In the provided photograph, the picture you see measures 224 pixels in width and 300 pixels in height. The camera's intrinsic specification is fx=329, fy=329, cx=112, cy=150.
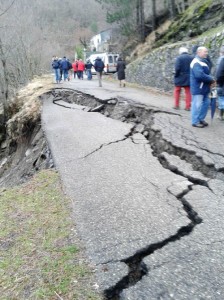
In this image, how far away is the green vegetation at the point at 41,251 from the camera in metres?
3.01

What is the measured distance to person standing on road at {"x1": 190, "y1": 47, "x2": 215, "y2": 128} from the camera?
724 cm

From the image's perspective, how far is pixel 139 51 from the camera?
31.7 meters

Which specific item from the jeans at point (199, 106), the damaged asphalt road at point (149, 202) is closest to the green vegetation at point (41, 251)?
the damaged asphalt road at point (149, 202)

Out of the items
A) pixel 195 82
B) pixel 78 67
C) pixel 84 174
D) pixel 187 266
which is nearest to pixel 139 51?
pixel 78 67

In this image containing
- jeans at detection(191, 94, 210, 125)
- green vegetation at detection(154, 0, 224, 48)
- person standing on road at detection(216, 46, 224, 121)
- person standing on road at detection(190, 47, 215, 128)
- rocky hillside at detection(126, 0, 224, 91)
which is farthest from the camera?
green vegetation at detection(154, 0, 224, 48)

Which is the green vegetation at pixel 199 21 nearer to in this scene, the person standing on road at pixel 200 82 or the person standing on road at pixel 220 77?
the person standing on road at pixel 220 77

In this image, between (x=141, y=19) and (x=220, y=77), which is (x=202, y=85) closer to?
(x=220, y=77)

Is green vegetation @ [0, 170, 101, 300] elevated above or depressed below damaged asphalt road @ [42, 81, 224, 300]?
below

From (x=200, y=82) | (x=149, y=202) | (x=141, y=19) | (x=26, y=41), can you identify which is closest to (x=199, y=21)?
(x=200, y=82)

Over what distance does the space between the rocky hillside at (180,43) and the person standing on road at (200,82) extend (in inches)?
151

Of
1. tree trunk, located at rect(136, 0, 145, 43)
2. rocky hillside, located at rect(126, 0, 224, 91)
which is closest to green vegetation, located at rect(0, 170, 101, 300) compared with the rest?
rocky hillside, located at rect(126, 0, 224, 91)

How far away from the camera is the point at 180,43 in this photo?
1421 centimetres

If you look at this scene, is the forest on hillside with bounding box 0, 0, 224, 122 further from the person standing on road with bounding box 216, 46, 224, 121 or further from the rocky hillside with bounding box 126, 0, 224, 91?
the person standing on road with bounding box 216, 46, 224, 121

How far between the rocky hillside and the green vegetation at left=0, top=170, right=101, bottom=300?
330 inches
